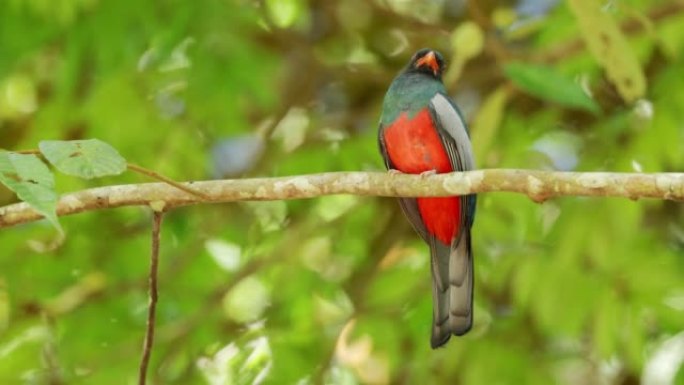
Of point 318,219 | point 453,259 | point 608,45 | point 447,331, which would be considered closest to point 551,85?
point 608,45

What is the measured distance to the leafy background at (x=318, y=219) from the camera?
519cm

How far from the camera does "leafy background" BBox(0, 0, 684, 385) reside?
519 cm

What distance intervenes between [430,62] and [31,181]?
6.70 feet

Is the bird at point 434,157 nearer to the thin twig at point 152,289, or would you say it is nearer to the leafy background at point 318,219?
the leafy background at point 318,219

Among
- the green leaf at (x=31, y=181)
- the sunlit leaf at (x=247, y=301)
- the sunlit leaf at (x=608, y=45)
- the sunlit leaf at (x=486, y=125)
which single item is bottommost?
the sunlit leaf at (x=247, y=301)

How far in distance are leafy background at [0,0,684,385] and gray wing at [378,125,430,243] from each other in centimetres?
67

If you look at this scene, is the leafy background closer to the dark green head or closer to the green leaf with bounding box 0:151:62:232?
the dark green head

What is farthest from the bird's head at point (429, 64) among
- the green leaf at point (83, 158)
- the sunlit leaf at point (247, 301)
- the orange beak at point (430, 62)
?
the sunlit leaf at point (247, 301)

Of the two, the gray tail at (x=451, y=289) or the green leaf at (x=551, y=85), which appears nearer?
the gray tail at (x=451, y=289)

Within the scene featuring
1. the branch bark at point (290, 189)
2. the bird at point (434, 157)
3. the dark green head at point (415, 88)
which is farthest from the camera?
the dark green head at point (415, 88)

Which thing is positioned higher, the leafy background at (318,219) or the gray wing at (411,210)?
the gray wing at (411,210)

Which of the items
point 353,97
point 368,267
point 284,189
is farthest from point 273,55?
point 284,189

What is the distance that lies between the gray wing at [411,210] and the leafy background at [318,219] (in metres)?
0.67

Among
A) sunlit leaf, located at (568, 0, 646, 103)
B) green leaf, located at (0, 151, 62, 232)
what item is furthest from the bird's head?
green leaf, located at (0, 151, 62, 232)
